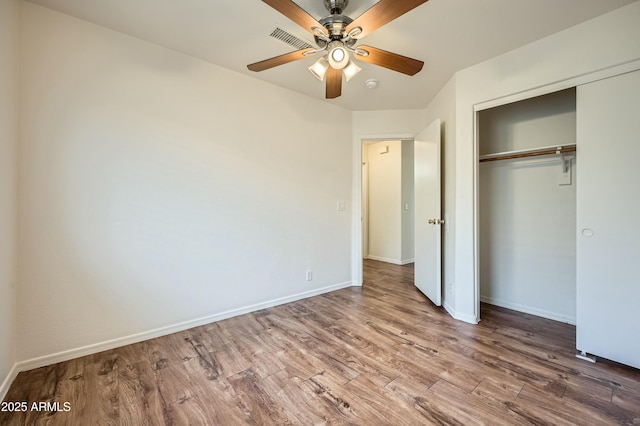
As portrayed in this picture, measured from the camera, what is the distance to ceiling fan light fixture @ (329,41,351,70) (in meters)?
1.72

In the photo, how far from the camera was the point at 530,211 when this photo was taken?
2.75m

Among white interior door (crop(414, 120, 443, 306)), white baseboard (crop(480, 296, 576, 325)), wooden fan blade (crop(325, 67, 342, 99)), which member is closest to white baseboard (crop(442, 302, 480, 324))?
white interior door (crop(414, 120, 443, 306))

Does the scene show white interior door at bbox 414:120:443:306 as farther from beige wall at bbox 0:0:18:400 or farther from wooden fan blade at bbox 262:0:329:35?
beige wall at bbox 0:0:18:400

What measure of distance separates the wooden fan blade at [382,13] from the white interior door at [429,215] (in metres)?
1.66

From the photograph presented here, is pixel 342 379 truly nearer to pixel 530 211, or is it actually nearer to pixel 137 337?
pixel 137 337

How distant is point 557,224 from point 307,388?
2787 mm

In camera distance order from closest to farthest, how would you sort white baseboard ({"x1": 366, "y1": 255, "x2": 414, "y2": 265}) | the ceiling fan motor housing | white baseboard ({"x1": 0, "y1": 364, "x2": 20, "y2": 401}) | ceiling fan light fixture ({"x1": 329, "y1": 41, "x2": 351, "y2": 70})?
white baseboard ({"x1": 0, "y1": 364, "x2": 20, "y2": 401}) < the ceiling fan motor housing < ceiling fan light fixture ({"x1": 329, "y1": 41, "x2": 351, "y2": 70}) < white baseboard ({"x1": 366, "y1": 255, "x2": 414, "y2": 265})

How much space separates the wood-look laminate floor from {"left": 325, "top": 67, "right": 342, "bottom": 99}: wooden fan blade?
2.07m

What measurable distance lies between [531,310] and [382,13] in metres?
3.14

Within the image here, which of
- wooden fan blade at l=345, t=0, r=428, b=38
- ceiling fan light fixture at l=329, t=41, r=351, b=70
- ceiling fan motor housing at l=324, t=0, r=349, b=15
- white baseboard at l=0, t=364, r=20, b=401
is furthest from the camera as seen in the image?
ceiling fan light fixture at l=329, t=41, r=351, b=70

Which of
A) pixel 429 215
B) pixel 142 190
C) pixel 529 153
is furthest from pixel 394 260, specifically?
pixel 142 190

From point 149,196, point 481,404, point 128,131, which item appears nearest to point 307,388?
point 481,404

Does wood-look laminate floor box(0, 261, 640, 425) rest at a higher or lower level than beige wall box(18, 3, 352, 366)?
lower

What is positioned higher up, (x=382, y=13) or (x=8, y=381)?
(x=382, y=13)
